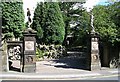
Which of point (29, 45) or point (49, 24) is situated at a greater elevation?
point (49, 24)

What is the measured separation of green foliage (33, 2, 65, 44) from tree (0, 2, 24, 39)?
4.44m

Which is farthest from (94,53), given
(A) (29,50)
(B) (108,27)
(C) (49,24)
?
(C) (49,24)

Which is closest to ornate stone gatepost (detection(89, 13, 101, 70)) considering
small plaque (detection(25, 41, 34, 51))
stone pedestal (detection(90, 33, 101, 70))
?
stone pedestal (detection(90, 33, 101, 70))

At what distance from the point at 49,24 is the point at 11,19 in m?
6.53

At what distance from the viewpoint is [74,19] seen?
151 ft

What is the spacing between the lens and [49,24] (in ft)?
127

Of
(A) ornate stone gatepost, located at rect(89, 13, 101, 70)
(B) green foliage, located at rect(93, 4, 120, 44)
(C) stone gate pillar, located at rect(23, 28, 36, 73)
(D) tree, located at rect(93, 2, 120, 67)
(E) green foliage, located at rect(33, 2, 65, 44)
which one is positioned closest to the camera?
(C) stone gate pillar, located at rect(23, 28, 36, 73)

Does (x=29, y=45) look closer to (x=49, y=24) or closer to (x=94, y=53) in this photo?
(x=94, y=53)

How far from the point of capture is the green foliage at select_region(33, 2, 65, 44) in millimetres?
38844

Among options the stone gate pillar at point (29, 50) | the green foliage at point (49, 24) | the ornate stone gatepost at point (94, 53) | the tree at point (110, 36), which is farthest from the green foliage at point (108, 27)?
the green foliage at point (49, 24)

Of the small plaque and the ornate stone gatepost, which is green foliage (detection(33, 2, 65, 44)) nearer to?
the ornate stone gatepost

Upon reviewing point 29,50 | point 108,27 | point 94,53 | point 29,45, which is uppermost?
point 108,27

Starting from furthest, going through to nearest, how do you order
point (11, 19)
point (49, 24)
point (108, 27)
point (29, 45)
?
point (49, 24), point (11, 19), point (108, 27), point (29, 45)

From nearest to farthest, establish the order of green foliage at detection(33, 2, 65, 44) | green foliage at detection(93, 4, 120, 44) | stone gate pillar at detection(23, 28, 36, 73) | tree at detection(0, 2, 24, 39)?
stone gate pillar at detection(23, 28, 36, 73)
green foliage at detection(93, 4, 120, 44)
tree at detection(0, 2, 24, 39)
green foliage at detection(33, 2, 65, 44)
